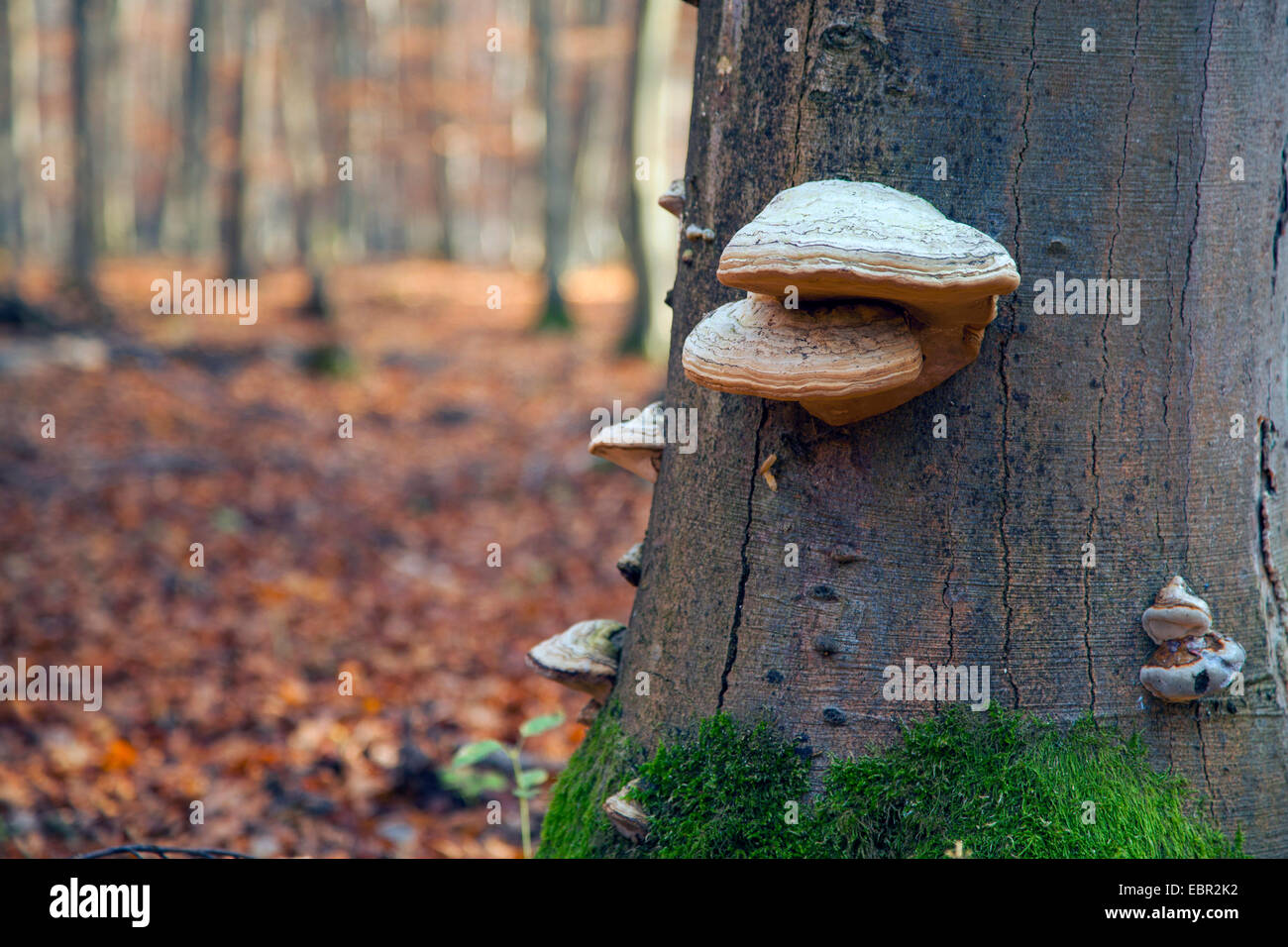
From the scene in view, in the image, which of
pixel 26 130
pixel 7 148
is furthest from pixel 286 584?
pixel 26 130

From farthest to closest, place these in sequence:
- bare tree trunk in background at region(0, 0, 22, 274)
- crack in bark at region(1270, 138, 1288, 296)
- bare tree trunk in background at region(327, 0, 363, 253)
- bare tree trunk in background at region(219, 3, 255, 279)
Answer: bare tree trunk in background at region(327, 0, 363, 253) < bare tree trunk in background at region(0, 0, 22, 274) < bare tree trunk in background at region(219, 3, 255, 279) < crack in bark at region(1270, 138, 1288, 296)

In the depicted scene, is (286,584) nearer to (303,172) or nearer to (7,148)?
(303,172)

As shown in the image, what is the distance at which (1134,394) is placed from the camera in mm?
1973

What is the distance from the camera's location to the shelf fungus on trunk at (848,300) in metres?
1.58

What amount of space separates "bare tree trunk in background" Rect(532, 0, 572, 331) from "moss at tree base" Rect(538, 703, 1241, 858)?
17.9m

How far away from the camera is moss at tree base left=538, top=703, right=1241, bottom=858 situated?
1.90 meters

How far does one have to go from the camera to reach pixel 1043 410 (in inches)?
76.6

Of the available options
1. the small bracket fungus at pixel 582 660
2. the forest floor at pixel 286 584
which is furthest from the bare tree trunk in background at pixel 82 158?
the small bracket fungus at pixel 582 660

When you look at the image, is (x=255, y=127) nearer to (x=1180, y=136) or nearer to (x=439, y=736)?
(x=439, y=736)

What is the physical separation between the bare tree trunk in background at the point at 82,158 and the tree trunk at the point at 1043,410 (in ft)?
62.9

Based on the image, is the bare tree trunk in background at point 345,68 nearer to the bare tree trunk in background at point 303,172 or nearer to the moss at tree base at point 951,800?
the bare tree trunk in background at point 303,172

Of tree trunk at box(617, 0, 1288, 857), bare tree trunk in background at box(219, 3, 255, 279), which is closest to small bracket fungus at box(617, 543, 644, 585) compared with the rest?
tree trunk at box(617, 0, 1288, 857)

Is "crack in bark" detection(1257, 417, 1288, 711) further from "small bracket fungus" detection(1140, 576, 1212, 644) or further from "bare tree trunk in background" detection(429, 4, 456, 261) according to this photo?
"bare tree trunk in background" detection(429, 4, 456, 261)

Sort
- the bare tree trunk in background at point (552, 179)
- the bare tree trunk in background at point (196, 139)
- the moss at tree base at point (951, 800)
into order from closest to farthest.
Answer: the moss at tree base at point (951, 800) < the bare tree trunk in background at point (552, 179) < the bare tree trunk in background at point (196, 139)
